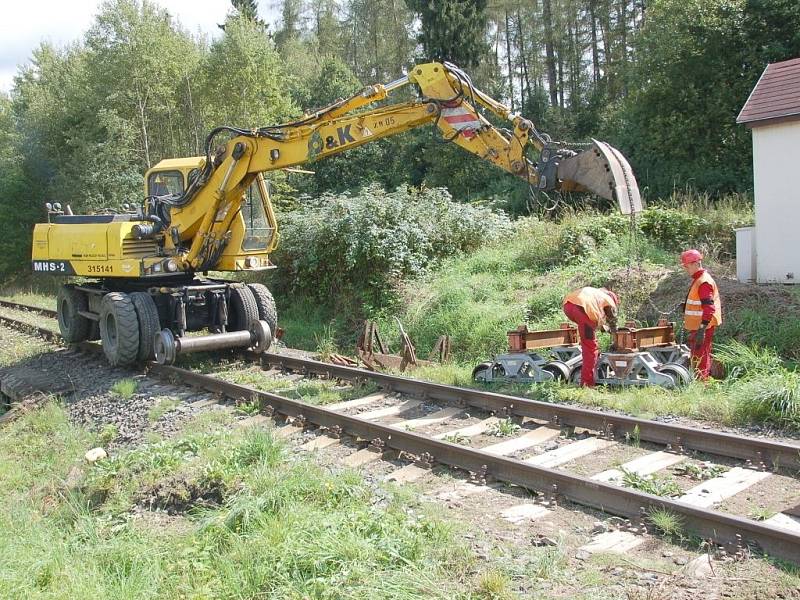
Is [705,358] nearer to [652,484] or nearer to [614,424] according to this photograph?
[614,424]

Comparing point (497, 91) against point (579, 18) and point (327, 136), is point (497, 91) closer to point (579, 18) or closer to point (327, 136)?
point (579, 18)

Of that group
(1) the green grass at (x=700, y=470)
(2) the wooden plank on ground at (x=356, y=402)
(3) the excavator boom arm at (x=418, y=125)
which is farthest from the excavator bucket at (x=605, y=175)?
(2) the wooden plank on ground at (x=356, y=402)

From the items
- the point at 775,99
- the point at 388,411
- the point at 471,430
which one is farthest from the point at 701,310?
the point at 775,99

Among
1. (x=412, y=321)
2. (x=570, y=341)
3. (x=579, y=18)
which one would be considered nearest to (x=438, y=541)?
(x=570, y=341)

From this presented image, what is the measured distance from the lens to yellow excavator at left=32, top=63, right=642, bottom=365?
8.87 m

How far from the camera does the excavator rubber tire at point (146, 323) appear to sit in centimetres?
1057

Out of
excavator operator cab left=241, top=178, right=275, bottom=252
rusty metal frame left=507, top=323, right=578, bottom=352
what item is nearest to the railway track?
rusty metal frame left=507, top=323, right=578, bottom=352

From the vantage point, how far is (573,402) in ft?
24.8

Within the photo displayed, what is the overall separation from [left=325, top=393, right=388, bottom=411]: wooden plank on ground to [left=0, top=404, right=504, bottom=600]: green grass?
1759 millimetres

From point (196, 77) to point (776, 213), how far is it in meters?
26.7

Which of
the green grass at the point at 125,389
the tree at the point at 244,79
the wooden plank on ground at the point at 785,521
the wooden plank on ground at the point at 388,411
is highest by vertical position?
the tree at the point at 244,79

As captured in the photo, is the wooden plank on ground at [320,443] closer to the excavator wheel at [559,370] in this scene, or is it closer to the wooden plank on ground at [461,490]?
the wooden plank on ground at [461,490]

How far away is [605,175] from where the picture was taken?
8078 mm

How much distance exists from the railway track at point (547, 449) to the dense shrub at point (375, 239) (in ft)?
17.1
